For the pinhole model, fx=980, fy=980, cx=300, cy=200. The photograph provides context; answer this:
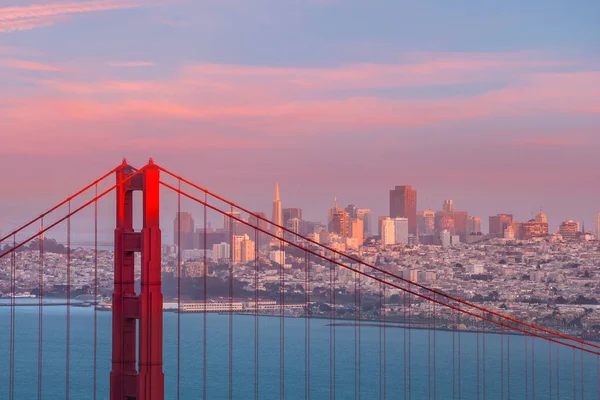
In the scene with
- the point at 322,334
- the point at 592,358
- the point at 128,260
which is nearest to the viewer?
the point at 128,260

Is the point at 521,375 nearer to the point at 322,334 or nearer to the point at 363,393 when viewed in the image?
the point at 363,393

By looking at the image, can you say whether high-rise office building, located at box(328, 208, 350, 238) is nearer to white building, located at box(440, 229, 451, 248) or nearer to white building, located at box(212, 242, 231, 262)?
white building, located at box(440, 229, 451, 248)

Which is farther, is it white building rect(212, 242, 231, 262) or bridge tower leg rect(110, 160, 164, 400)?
white building rect(212, 242, 231, 262)

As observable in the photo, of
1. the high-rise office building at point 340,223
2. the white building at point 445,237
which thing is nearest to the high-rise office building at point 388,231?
the high-rise office building at point 340,223

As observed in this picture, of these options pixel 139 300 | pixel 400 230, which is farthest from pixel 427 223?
pixel 139 300

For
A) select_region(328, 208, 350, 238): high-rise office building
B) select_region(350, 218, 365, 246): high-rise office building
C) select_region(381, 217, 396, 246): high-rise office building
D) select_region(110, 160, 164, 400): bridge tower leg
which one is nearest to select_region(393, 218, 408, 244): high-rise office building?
select_region(381, 217, 396, 246): high-rise office building

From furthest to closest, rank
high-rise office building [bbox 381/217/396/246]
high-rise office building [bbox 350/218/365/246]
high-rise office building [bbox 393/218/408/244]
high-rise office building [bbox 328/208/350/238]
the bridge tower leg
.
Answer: high-rise office building [bbox 393/218/408/244], high-rise office building [bbox 381/217/396/246], high-rise office building [bbox 350/218/365/246], high-rise office building [bbox 328/208/350/238], the bridge tower leg

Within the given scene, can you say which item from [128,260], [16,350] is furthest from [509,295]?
[128,260]

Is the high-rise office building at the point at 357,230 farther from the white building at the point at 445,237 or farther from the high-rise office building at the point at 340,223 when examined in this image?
the white building at the point at 445,237
